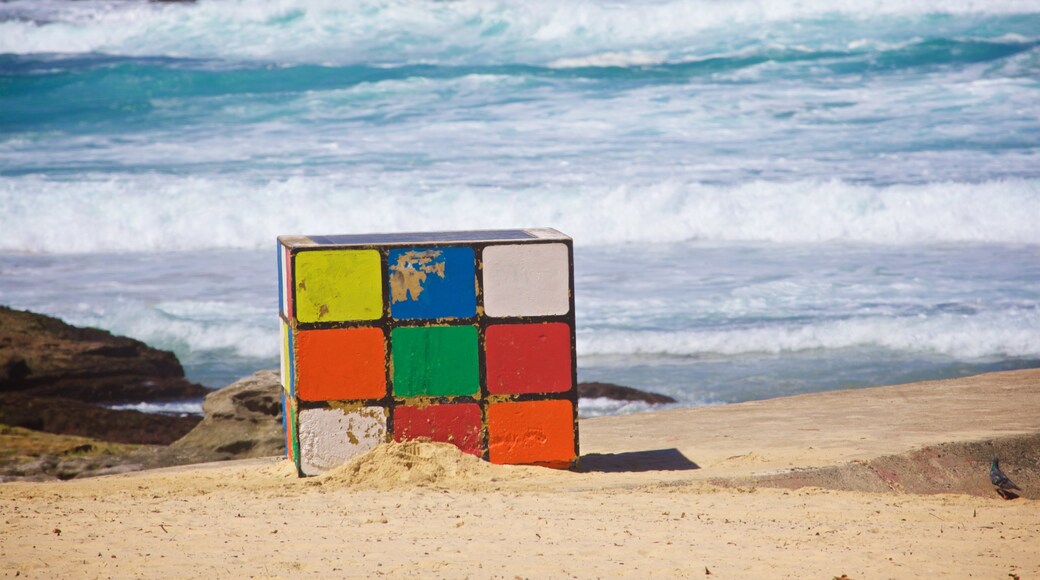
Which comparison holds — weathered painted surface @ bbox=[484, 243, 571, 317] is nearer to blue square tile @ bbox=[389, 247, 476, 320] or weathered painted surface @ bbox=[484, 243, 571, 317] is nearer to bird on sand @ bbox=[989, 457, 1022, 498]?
blue square tile @ bbox=[389, 247, 476, 320]

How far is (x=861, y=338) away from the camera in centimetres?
1180

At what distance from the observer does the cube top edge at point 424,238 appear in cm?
644

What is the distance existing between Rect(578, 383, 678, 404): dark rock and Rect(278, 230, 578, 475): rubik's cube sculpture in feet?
11.4

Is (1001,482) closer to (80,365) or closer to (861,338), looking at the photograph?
(861,338)

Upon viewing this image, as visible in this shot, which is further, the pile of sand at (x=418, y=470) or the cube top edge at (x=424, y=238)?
the cube top edge at (x=424, y=238)

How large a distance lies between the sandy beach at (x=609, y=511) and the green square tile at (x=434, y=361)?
0.30m

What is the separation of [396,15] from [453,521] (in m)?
27.5

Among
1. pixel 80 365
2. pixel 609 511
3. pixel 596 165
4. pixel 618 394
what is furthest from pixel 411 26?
pixel 609 511

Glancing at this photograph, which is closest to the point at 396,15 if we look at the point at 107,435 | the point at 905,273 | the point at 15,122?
the point at 15,122

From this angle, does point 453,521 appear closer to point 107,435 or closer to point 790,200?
point 107,435

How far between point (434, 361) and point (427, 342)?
0.32 feet

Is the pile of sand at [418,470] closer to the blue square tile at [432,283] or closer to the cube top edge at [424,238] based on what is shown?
the blue square tile at [432,283]

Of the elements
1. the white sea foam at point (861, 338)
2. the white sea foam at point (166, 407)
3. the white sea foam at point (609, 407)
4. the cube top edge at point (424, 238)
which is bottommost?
the white sea foam at point (609, 407)

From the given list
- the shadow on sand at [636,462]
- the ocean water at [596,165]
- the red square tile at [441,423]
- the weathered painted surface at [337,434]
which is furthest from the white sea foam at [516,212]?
the weathered painted surface at [337,434]
